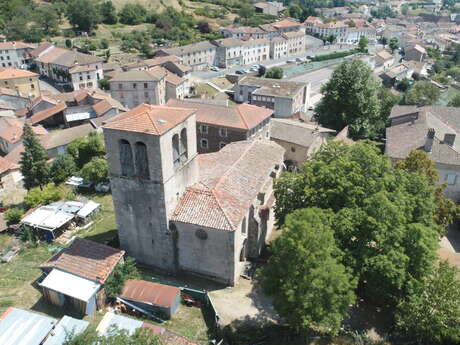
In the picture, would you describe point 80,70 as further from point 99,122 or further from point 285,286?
point 285,286

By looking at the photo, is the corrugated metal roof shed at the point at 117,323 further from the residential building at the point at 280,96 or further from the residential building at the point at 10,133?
the residential building at the point at 280,96

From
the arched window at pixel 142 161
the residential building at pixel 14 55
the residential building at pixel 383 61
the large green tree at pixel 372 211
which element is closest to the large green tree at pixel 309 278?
the large green tree at pixel 372 211

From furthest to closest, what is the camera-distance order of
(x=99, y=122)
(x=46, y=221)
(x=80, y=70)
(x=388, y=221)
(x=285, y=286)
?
1. (x=80, y=70)
2. (x=99, y=122)
3. (x=46, y=221)
4. (x=388, y=221)
5. (x=285, y=286)

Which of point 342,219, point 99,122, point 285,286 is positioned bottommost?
point 99,122

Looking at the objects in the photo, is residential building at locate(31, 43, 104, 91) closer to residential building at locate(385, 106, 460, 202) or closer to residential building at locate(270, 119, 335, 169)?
residential building at locate(270, 119, 335, 169)

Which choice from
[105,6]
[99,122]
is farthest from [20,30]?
[99,122]
